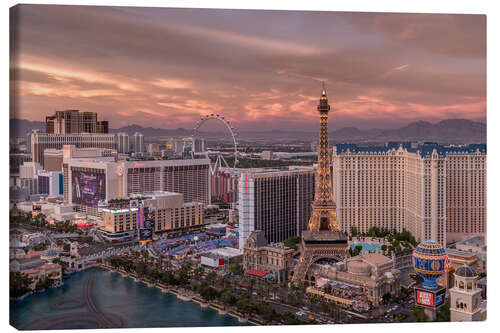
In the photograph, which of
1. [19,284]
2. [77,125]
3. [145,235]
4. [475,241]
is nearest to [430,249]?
[475,241]

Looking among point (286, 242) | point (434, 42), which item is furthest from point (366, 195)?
point (434, 42)

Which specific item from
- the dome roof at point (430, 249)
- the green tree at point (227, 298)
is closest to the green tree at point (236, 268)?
the green tree at point (227, 298)

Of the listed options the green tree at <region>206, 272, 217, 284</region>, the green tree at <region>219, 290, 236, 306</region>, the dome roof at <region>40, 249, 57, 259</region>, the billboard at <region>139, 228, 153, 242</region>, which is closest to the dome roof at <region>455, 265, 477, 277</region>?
the green tree at <region>219, 290, 236, 306</region>

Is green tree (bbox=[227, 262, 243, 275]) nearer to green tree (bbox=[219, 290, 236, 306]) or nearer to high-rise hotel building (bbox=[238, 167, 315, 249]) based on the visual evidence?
high-rise hotel building (bbox=[238, 167, 315, 249])

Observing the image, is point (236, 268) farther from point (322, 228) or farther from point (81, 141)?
point (81, 141)

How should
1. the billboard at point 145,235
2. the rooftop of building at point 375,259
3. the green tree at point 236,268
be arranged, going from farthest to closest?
1. the billboard at point 145,235
2. the green tree at point 236,268
3. the rooftop of building at point 375,259

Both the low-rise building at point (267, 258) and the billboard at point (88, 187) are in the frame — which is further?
the billboard at point (88, 187)

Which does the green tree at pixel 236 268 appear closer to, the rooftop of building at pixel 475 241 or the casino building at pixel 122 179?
the rooftop of building at pixel 475 241
